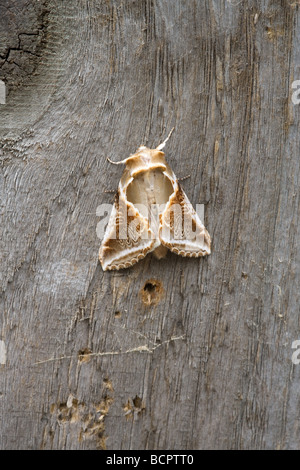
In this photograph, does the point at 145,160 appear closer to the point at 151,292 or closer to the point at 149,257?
the point at 149,257

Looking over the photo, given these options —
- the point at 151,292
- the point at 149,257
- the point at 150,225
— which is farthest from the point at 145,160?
the point at 151,292

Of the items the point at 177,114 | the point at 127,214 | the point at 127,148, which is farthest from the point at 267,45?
the point at 127,214

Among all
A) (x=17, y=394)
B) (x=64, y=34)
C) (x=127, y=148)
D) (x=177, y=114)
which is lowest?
(x=17, y=394)

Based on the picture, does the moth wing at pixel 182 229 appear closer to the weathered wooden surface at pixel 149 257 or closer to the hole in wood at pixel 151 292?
the weathered wooden surface at pixel 149 257

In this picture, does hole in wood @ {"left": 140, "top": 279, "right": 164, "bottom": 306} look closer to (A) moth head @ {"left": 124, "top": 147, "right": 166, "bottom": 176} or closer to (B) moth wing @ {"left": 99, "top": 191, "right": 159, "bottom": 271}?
(B) moth wing @ {"left": 99, "top": 191, "right": 159, "bottom": 271}

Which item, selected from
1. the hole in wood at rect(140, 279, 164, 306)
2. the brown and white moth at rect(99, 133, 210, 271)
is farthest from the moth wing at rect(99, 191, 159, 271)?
the hole in wood at rect(140, 279, 164, 306)

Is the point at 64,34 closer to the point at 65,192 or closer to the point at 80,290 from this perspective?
the point at 65,192
